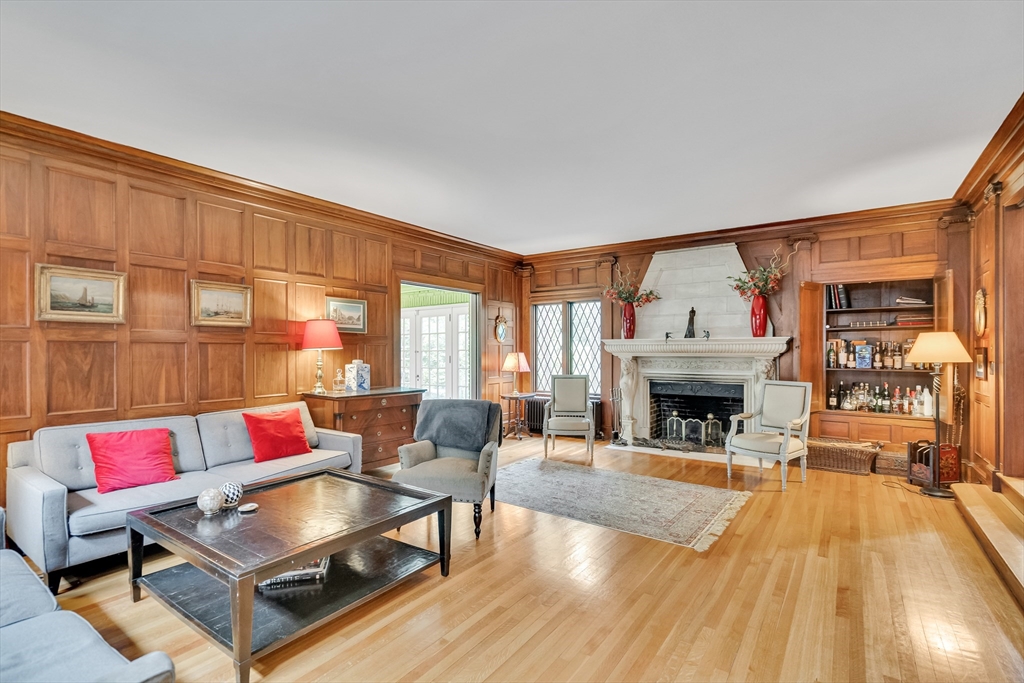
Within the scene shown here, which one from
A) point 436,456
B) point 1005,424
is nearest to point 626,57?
point 436,456

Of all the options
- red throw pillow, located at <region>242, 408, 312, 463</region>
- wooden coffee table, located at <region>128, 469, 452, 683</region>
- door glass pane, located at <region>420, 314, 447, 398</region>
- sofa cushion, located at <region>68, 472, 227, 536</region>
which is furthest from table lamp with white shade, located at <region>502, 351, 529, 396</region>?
sofa cushion, located at <region>68, 472, 227, 536</region>

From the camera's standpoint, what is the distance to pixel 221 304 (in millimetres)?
4105

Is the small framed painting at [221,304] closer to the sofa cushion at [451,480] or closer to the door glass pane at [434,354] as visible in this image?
the sofa cushion at [451,480]

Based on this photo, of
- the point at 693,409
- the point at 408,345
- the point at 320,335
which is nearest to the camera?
the point at 320,335

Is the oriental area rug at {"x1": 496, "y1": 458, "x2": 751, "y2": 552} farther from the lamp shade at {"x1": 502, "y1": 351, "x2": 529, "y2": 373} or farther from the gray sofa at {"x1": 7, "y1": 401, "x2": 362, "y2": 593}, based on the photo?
the lamp shade at {"x1": 502, "y1": 351, "x2": 529, "y2": 373}

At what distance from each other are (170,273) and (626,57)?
11.7ft

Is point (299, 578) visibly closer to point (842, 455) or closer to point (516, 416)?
point (516, 416)

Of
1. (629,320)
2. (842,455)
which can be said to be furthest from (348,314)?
(842,455)

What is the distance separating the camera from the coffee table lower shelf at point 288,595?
2094mm

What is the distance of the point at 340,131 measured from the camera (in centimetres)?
322

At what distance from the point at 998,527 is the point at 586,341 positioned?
468cm

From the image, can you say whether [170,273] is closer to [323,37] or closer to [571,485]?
[323,37]

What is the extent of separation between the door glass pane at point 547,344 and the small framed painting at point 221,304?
168 inches

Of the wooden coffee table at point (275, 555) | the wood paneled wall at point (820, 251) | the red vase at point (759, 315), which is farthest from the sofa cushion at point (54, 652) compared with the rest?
the wood paneled wall at point (820, 251)
